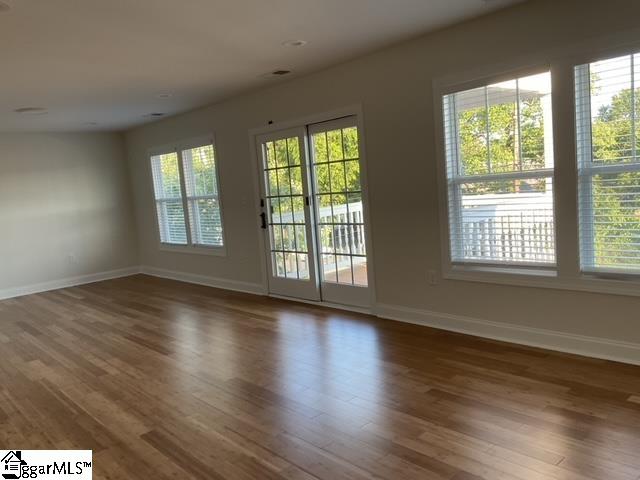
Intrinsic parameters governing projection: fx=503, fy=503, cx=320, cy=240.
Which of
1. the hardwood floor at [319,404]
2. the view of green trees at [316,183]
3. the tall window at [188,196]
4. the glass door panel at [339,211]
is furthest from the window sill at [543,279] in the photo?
the tall window at [188,196]

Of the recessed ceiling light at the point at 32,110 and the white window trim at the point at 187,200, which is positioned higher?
the recessed ceiling light at the point at 32,110

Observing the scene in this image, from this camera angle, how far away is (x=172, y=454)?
8.46 feet

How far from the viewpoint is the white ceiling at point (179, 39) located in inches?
118

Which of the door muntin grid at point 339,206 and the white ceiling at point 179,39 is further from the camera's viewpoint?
the door muntin grid at point 339,206

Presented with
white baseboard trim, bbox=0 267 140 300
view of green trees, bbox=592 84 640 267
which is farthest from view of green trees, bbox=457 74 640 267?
white baseboard trim, bbox=0 267 140 300

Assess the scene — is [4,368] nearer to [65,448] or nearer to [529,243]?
[65,448]

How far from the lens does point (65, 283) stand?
25.9 feet

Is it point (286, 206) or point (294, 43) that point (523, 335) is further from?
point (286, 206)

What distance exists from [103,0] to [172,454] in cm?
246

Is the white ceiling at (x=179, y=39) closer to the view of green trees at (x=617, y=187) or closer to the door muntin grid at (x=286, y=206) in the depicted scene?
the door muntin grid at (x=286, y=206)

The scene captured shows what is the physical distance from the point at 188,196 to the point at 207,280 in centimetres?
124

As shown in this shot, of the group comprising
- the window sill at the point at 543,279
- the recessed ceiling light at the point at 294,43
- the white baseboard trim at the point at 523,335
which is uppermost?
the recessed ceiling light at the point at 294,43

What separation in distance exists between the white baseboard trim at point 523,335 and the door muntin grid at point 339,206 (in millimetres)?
597

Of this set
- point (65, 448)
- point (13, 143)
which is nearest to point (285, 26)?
point (65, 448)
